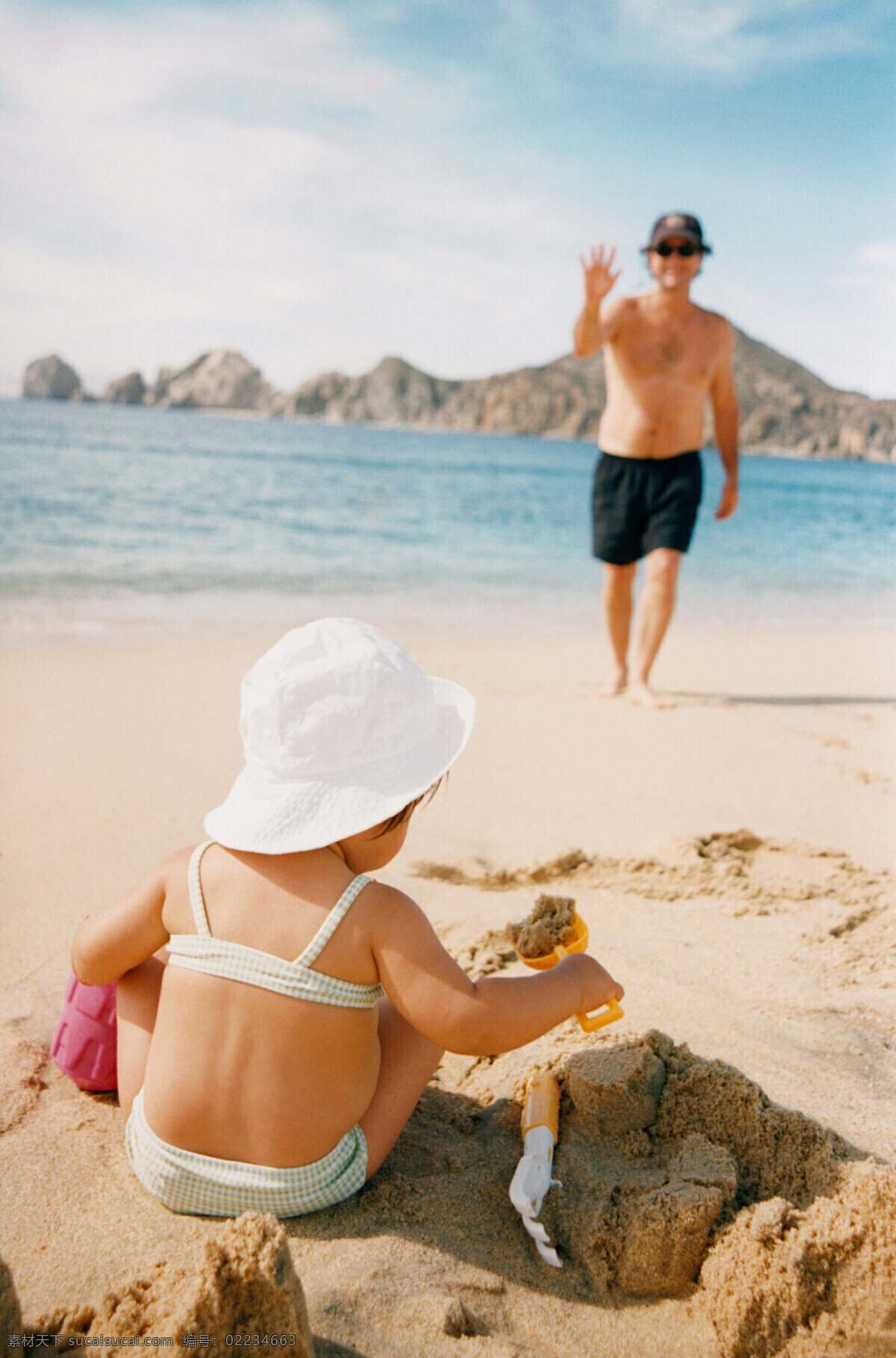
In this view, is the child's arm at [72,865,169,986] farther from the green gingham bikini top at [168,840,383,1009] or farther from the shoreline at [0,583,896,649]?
the shoreline at [0,583,896,649]

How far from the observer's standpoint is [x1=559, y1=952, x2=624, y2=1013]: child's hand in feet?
5.01

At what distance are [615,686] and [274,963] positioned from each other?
3.40 metres

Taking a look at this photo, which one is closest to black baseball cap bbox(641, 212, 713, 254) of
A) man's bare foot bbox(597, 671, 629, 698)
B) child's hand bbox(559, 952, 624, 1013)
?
man's bare foot bbox(597, 671, 629, 698)

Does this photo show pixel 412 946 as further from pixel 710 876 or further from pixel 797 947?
pixel 710 876

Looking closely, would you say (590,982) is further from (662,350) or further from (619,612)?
(662,350)

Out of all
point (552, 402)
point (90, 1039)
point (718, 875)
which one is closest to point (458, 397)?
point (552, 402)

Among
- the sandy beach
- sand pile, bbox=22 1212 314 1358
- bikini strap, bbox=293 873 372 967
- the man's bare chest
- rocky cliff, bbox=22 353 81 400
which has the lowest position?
the sandy beach

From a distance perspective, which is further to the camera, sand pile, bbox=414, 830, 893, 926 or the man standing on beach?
the man standing on beach

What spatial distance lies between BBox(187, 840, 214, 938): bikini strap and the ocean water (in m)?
4.38

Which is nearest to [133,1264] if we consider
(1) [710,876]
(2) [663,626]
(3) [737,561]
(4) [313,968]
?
(4) [313,968]

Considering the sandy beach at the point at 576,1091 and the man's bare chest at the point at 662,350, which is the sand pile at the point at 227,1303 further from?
the man's bare chest at the point at 662,350

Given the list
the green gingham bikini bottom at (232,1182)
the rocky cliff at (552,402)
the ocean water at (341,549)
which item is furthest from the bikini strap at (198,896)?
the rocky cliff at (552,402)

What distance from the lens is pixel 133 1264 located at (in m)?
1.32

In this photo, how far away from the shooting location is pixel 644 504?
14.7 feet
